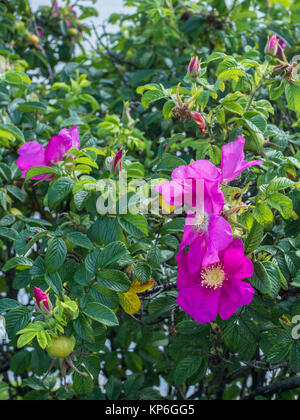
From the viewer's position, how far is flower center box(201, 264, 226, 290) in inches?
40.0

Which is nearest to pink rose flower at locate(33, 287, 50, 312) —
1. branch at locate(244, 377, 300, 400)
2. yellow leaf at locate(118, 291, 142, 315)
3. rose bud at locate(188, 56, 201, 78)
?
yellow leaf at locate(118, 291, 142, 315)

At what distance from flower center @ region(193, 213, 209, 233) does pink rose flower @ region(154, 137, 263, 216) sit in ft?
0.04

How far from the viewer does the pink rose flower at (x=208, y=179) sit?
3.08 feet

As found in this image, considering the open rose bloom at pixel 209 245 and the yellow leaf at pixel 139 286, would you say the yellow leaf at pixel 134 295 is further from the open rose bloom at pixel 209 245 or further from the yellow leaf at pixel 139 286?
the open rose bloom at pixel 209 245

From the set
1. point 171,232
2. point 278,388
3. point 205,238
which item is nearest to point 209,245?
point 205,238

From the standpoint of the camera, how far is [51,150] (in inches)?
50.0

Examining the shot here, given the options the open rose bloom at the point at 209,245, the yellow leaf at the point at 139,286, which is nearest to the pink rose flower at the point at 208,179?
the open rose bloom at the point at 209,245

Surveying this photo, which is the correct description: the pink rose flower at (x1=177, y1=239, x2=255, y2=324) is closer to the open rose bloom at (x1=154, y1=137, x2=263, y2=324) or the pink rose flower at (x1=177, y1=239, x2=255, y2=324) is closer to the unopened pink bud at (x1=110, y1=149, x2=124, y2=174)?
the open rose bloom at (x1=154, y1=137, x2=263, y2=324)

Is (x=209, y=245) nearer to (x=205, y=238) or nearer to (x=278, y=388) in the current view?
(x=205, y=238)

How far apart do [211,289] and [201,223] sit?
0.50 ft

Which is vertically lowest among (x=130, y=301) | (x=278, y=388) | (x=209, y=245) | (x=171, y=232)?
(x=278, y=388)
